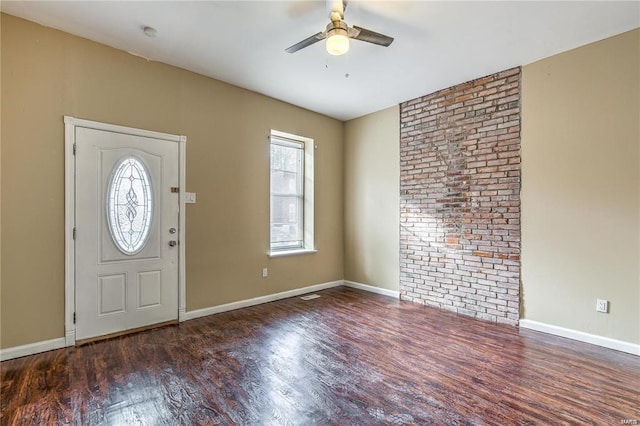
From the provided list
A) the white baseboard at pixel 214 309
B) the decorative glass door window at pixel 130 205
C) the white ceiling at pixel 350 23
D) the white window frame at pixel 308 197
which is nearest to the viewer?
Answer: the white ceiling at pixel 350 23

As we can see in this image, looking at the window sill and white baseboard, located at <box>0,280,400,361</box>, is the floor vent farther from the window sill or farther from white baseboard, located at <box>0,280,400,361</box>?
the window sill

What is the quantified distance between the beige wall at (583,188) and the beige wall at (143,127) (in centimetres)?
296

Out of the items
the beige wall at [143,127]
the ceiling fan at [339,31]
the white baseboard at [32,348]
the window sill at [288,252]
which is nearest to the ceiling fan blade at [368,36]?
the ceiling fan at [339,31]

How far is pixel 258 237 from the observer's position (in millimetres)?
4418

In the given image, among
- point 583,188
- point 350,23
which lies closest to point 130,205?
point 350,23

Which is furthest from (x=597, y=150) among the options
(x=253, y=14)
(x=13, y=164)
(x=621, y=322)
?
(x=13, y=164)

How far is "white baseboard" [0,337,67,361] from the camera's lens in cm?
266

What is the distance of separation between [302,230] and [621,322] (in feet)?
12.9

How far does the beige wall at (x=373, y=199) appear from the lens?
4859 mm

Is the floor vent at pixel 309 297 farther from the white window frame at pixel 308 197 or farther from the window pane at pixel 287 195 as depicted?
the window pane at pixel 287 195

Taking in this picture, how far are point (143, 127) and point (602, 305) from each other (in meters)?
4.98

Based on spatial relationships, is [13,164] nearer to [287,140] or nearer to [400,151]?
[287,140]

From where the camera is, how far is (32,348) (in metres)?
2.77

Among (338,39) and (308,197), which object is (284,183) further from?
(338,39)
